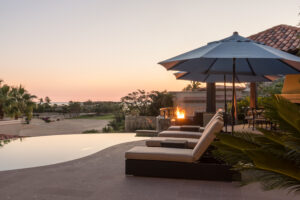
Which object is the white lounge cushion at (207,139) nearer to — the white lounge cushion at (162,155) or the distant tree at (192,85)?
the white lounge cushion at (162,155)

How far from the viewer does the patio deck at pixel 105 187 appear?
3.33 m

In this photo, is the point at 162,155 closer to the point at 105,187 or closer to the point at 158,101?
the point at 105,187

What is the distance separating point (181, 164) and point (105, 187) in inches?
43.7

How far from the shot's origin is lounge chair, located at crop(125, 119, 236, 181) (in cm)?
383

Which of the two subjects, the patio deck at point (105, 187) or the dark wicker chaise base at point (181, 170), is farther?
the dark wicker chaise base at point (181, 170)

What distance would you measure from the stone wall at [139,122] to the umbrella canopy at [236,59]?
8611mm

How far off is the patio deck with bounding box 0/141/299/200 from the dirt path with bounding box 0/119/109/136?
16.1 metres

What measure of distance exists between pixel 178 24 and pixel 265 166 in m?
12.1

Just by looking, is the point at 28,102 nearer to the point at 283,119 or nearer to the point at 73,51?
the point at 73,51

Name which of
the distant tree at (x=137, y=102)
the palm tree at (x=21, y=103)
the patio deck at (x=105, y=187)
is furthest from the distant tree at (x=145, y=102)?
the palm tree at (x=21, y=103)

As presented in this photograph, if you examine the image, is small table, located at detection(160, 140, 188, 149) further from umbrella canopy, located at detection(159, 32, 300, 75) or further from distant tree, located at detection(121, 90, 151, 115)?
distant tree, located at detection(121, 90, 151, 115)

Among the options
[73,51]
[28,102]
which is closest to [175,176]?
[73,51]

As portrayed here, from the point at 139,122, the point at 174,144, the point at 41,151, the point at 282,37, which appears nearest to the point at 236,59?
the point at 174,144

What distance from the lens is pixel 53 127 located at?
77.6 feet
